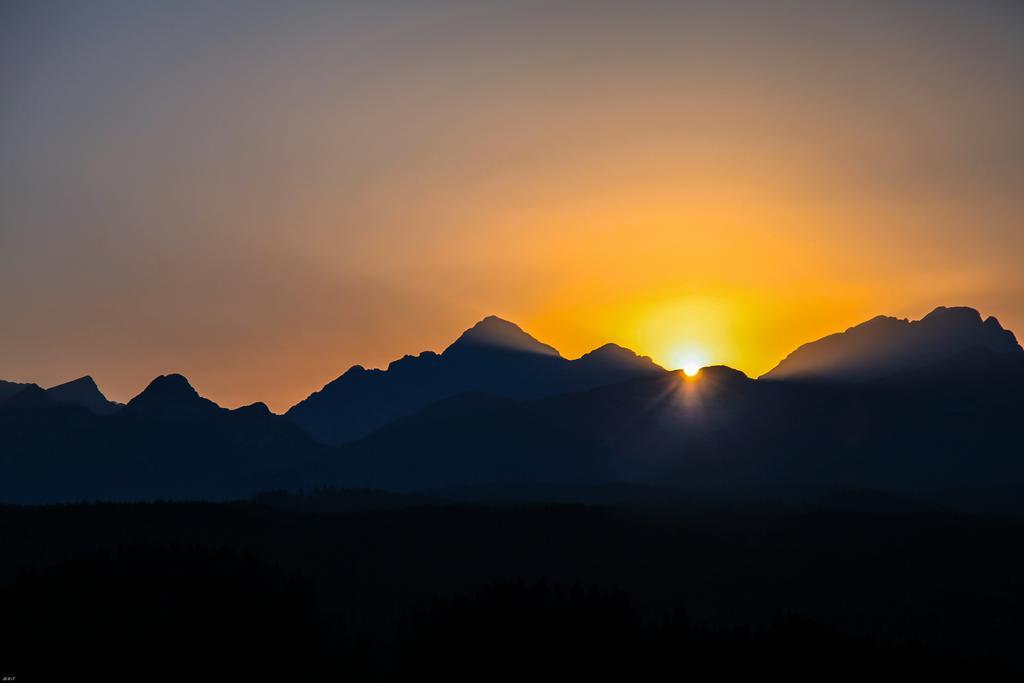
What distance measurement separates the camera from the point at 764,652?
140125 mm

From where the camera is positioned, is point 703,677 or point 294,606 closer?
point 703,677

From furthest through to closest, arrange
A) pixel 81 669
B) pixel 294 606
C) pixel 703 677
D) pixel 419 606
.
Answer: pixel 419 606 → pixel 294 606 → pixel 703 677 → pixel 81 669

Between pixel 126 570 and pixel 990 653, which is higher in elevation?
pixel 126 570

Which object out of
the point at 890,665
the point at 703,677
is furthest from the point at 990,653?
the point at 703,677

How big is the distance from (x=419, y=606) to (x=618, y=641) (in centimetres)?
5336

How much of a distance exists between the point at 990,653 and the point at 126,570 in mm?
138916

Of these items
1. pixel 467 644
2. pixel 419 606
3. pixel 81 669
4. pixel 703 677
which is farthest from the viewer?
pixel 419 606

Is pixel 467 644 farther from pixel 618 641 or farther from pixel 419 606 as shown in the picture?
pixel 419 606

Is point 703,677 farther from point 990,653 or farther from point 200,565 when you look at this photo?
point 200,565

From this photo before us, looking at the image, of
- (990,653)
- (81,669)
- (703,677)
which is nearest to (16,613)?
(81,669)

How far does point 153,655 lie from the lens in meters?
131

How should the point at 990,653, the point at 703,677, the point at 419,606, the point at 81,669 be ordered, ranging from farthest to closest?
the point at 419,606, the point at 990,653, the point at 703,677, the point at 81,669

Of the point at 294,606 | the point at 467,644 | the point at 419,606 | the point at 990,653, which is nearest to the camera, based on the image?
the point at 467,644

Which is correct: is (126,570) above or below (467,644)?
above
